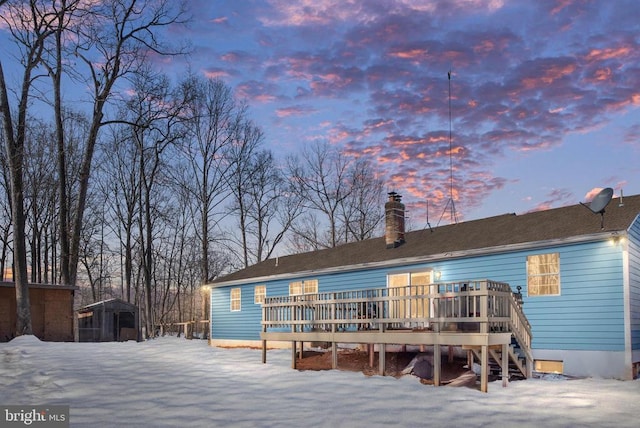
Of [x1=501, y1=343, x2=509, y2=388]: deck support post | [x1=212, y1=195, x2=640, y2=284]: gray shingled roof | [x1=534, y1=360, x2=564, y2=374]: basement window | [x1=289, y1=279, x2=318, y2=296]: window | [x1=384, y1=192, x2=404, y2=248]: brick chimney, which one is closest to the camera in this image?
[x1=501, y1=343, x2=509, y2=388]: deck support post

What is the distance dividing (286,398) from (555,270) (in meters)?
8.65

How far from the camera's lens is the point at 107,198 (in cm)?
4356

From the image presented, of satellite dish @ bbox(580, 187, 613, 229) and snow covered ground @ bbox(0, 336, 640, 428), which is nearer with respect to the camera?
snow covered ground @ bbox(0, 336, 640, 428)

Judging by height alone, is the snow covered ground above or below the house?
below

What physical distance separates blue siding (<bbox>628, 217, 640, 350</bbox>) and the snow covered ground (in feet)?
5.34

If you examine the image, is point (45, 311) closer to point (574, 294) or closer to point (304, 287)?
point (304, 287)

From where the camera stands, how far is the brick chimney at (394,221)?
2178 cm

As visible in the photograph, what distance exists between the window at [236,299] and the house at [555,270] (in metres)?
6.51

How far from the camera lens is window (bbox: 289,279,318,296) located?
2309 centimetres

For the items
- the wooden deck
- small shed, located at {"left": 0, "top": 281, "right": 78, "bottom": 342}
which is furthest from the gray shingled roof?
small shed, located at {"left": 0, "top": 281, "right": 78, "bottom": 342}

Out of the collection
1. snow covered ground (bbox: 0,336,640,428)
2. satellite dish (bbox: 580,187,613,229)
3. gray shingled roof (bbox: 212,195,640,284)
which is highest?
satellite dish (bbox: 580,187,613,229)

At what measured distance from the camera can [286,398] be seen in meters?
10.4

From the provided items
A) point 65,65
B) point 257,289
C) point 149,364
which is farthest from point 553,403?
point 65,65

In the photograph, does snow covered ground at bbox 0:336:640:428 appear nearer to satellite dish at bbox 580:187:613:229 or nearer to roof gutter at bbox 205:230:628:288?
roof gutter at bbox 205:230:628:288
